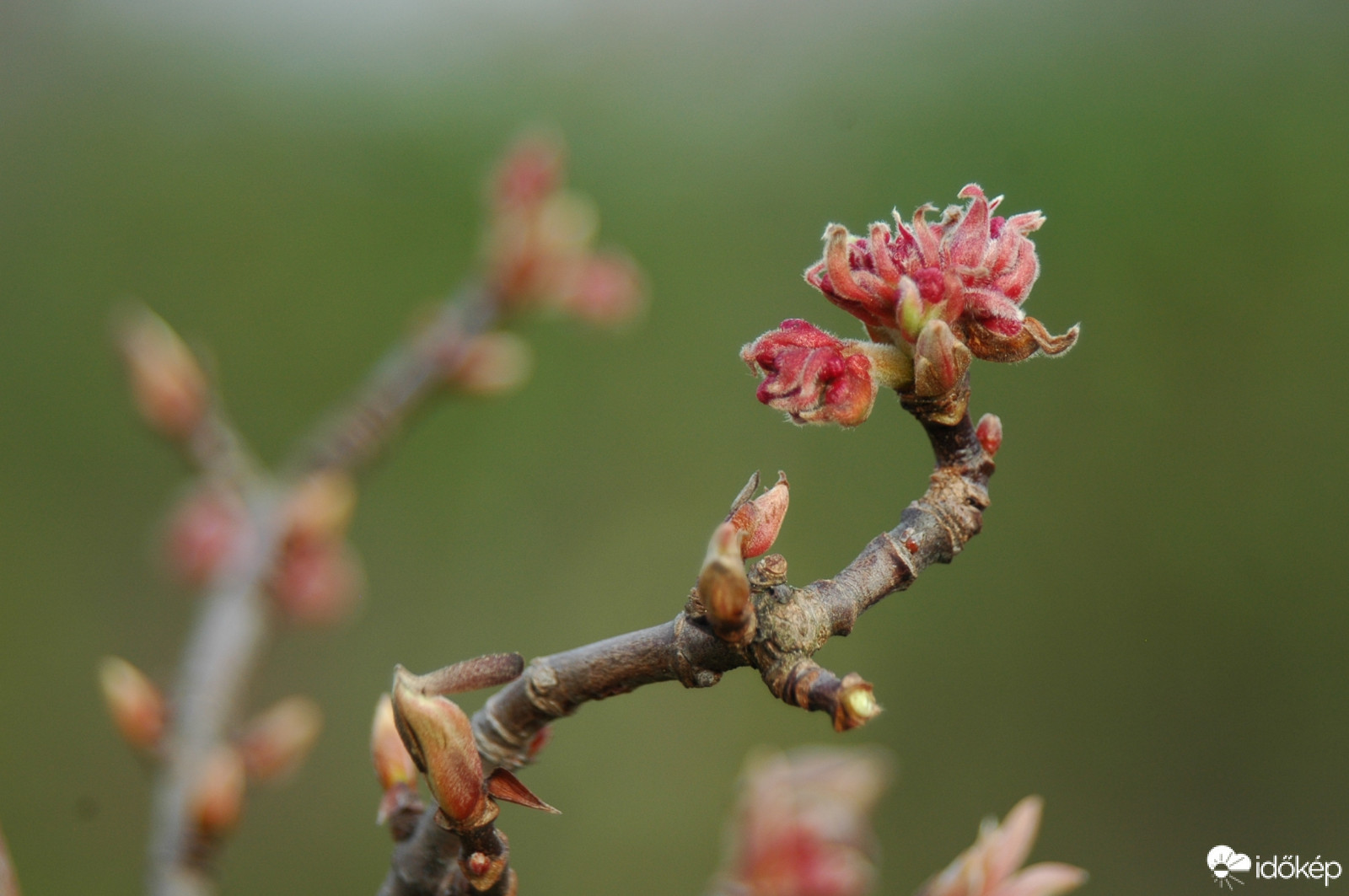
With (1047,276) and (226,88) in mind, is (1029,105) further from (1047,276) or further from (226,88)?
(226,88)

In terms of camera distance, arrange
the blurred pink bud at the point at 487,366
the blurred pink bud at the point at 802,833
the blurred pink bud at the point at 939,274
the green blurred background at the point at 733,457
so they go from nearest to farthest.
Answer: the blurred pink bud at the point at 939,274, the blurred pink bud at the point at 802,833, the blurred pink bud at the point at 487,366, the green blurred background at the point at 733,457

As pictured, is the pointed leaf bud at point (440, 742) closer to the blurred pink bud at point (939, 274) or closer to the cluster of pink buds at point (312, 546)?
the blurred pink bud at point (939, 274)

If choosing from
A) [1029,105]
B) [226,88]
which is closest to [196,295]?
[226,88]

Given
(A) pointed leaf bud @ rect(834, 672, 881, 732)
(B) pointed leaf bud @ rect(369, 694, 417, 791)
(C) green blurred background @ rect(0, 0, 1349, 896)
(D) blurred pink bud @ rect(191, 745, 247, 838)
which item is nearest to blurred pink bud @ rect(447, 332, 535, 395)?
(D) blurred pink bud @ rect(191, 745, 247, 838)

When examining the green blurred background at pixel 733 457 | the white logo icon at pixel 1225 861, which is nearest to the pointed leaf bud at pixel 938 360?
the white logo icon at pixel 1225 861

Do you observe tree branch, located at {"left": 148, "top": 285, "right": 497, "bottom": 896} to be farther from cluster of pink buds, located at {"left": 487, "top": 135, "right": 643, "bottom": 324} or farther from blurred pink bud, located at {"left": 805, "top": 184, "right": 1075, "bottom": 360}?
blurred pink bud, located at {"left": 805, "top": 184, "right": 1075, "bottom": 360}

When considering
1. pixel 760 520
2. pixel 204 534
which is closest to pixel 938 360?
pixel 760 520
